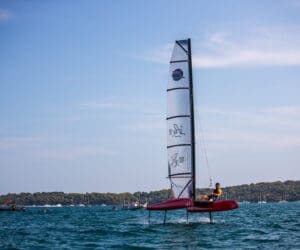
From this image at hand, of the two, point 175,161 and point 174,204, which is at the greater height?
point 175,161

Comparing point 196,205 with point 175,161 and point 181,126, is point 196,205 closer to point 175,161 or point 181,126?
point 175,161

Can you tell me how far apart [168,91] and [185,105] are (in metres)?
1.67

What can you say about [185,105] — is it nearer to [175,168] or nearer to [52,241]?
[175,168]

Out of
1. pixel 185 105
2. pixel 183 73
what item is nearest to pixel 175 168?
pixel 185 105

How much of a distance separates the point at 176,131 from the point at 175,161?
6.94 feet

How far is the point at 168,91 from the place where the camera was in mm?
36719

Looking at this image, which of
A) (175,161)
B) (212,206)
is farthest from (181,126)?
(212,206)

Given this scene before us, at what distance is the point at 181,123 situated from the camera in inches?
1416

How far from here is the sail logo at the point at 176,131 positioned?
36.0 metres

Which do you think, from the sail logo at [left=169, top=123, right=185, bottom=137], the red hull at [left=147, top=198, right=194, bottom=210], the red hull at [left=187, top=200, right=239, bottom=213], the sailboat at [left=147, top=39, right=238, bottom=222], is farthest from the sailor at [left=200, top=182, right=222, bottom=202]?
the sail logo at [left=169, top=123, right=185, bottom=137]

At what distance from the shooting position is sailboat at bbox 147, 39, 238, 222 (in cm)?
3575

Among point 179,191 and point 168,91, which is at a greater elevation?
point 168,91

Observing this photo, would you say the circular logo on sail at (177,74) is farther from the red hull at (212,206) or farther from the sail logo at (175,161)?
the red hull at (212,206)

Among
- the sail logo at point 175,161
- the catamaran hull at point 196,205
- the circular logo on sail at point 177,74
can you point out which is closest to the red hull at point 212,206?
the catamaran hull at point 196,205
